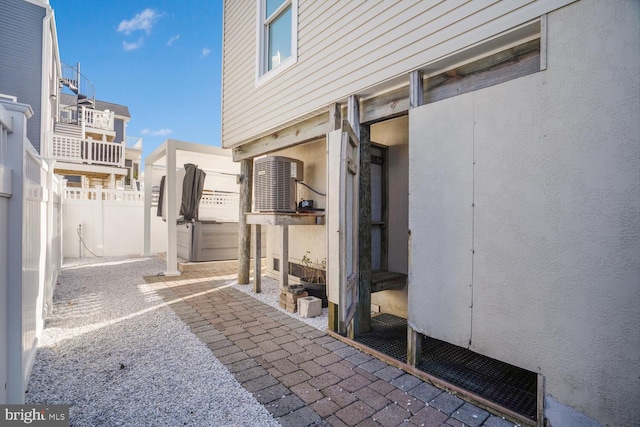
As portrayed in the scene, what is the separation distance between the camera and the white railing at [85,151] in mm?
11062

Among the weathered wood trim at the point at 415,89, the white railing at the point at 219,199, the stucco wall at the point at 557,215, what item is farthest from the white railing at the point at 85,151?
the stucco wall at the point at 557,215

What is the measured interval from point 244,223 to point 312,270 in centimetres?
142

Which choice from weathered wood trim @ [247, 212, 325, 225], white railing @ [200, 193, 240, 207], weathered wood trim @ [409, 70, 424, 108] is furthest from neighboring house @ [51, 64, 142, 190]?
weathered wood trim @ [409, 70, 424, 108]

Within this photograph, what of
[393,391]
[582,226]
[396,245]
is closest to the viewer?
[582,226]

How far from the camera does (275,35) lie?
436 centimetres

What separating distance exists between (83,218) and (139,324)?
21.7ft

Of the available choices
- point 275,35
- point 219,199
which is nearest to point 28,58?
point 219,199

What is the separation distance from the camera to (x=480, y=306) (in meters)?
2.01

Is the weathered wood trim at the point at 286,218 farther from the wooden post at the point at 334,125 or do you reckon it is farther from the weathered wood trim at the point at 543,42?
the weathered wood trim at the point at 543,42

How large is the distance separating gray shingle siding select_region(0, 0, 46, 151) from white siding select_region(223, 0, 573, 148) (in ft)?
19.0

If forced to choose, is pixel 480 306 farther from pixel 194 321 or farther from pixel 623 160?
pixel 194 321

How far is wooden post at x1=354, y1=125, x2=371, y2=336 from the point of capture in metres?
3.06

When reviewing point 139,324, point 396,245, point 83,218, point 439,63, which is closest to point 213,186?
point 83,218

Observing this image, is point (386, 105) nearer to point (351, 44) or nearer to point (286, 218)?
point (351, 44)
